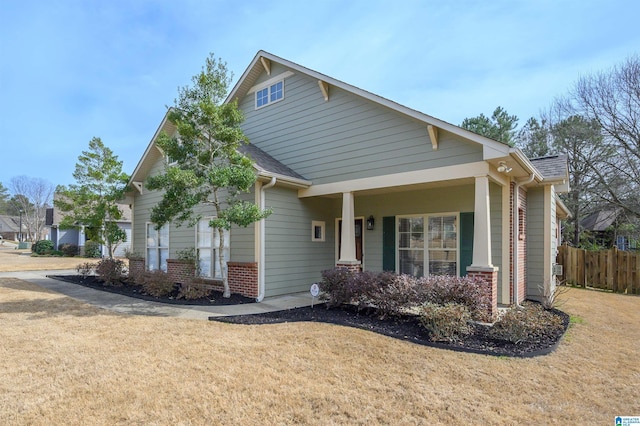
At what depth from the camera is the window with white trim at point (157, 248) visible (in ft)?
39.3

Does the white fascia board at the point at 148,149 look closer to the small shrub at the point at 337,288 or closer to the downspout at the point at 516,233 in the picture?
the small shrub at the point at 337,288

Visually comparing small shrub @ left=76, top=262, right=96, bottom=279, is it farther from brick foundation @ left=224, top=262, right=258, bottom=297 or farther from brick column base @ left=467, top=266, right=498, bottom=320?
brick column base @ left=467, top=266, right=498, bottom=320

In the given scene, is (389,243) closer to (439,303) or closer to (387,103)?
(439,303)

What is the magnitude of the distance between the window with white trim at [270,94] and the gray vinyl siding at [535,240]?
7879 millimetres

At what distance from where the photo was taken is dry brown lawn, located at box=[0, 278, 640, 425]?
3.20 m

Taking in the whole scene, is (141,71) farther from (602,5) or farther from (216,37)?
(602,5)

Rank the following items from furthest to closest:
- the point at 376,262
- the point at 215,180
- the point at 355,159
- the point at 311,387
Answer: the point at 376,262
the point at 355,159
the point at 215,180
the point at 311,387

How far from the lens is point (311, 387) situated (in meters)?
3.72

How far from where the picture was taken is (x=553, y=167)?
9367mm

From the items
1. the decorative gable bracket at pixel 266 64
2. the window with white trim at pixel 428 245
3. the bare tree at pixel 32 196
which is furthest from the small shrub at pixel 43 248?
the bare tree at pixel 32 196

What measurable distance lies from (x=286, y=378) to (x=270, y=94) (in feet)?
31.1

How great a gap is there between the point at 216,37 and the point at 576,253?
14805mm

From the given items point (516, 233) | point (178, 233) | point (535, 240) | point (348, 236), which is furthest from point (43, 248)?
point (535, 240)

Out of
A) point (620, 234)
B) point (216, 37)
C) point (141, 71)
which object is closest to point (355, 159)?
point (216, 37)
